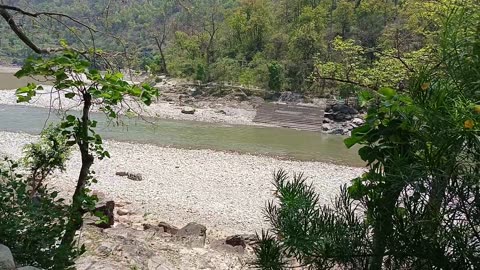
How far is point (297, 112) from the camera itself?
32906mm

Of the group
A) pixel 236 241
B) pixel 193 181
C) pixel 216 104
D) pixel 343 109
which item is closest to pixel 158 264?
pixel 236 241

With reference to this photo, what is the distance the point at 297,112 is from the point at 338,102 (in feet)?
10.4

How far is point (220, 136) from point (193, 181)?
426 inches

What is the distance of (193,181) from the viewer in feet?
46.9

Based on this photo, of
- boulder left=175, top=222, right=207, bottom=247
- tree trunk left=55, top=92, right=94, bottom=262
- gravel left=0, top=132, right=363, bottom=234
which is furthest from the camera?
gravel left=0, top=132, right=363, bottom=234

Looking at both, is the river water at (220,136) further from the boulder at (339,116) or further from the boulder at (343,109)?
the boulder at (343,109)

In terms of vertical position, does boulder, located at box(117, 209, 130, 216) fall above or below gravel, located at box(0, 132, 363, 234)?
above

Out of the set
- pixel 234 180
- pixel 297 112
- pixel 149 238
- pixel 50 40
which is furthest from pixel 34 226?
pixel 297 112

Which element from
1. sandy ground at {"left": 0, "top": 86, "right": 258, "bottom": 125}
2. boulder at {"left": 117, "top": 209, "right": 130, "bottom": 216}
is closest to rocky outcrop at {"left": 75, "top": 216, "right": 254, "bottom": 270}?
boulder at {"left": 117, "top": 209, "right": 130, "bottom": 216}

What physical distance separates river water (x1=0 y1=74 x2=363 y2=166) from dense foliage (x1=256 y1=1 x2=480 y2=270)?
17.4m

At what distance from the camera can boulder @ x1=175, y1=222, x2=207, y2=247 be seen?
7655 millimetres

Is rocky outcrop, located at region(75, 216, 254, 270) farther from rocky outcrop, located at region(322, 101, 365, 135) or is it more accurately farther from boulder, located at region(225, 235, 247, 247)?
rocky outcrop, located at region(322, 101, 365, 135)

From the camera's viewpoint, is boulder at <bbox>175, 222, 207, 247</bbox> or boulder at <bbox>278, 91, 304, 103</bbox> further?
boulder at <bbox>278, 91, 304, 103</bbox>

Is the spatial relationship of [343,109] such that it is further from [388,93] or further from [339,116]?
[388,93]
